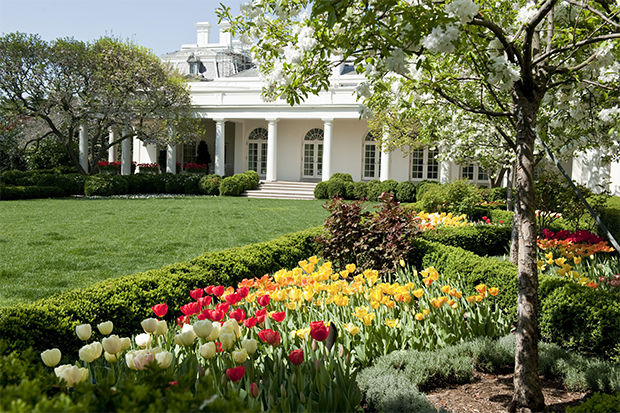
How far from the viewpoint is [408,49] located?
2918 millimetres

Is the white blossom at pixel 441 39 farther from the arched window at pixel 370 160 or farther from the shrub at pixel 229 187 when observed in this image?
the arched window at pixel 370 160

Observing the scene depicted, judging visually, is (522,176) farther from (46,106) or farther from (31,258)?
(46,106)

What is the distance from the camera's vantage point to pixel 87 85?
2028cm

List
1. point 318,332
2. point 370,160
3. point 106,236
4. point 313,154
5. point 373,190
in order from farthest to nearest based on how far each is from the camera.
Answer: point 313,154
point 370,160
point 373,190
point 106,236
point 318,332

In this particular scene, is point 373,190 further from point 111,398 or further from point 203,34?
point 203,34

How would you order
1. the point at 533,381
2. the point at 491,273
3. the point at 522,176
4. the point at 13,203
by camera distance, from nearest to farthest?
the point at 533,381, the point at 522,176, the point at 491,273, the point at 13,203

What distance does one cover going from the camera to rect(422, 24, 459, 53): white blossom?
8.41ft

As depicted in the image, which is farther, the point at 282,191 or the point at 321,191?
A: the point at 282,191

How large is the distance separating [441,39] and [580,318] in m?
2.83

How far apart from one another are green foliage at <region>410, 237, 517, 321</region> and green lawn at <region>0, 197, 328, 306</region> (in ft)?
12.6


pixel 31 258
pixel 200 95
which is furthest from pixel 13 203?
pixel 200 95

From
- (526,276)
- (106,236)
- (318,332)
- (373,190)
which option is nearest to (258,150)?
(373,190)

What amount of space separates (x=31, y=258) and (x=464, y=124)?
937cm

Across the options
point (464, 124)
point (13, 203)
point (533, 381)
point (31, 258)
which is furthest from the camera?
point (13, 203)
